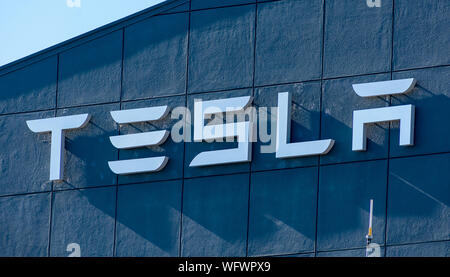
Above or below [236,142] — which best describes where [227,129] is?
above

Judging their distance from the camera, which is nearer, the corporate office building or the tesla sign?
the corporate office building

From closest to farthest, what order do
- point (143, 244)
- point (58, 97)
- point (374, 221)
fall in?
point (374, 221)
point (143, 244)
point (58, 97)

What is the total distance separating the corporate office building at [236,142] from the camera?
101 feet

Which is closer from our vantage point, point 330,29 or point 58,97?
point 330,29

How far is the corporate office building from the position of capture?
30.9 m

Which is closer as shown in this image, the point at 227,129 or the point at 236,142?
the point at 236,142

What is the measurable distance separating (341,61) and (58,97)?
9012 mm

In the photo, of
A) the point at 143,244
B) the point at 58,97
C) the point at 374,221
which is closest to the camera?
the point at 374,221

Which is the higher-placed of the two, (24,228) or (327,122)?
(327,122)

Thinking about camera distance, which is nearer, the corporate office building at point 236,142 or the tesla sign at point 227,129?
the corporate office building at point 236,142

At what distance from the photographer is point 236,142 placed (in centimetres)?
3319

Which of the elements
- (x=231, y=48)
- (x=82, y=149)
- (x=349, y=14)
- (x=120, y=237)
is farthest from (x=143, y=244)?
(x=349, y=14)

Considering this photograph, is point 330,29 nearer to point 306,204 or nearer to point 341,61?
point 341,61

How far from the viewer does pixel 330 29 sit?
32.6 meters
